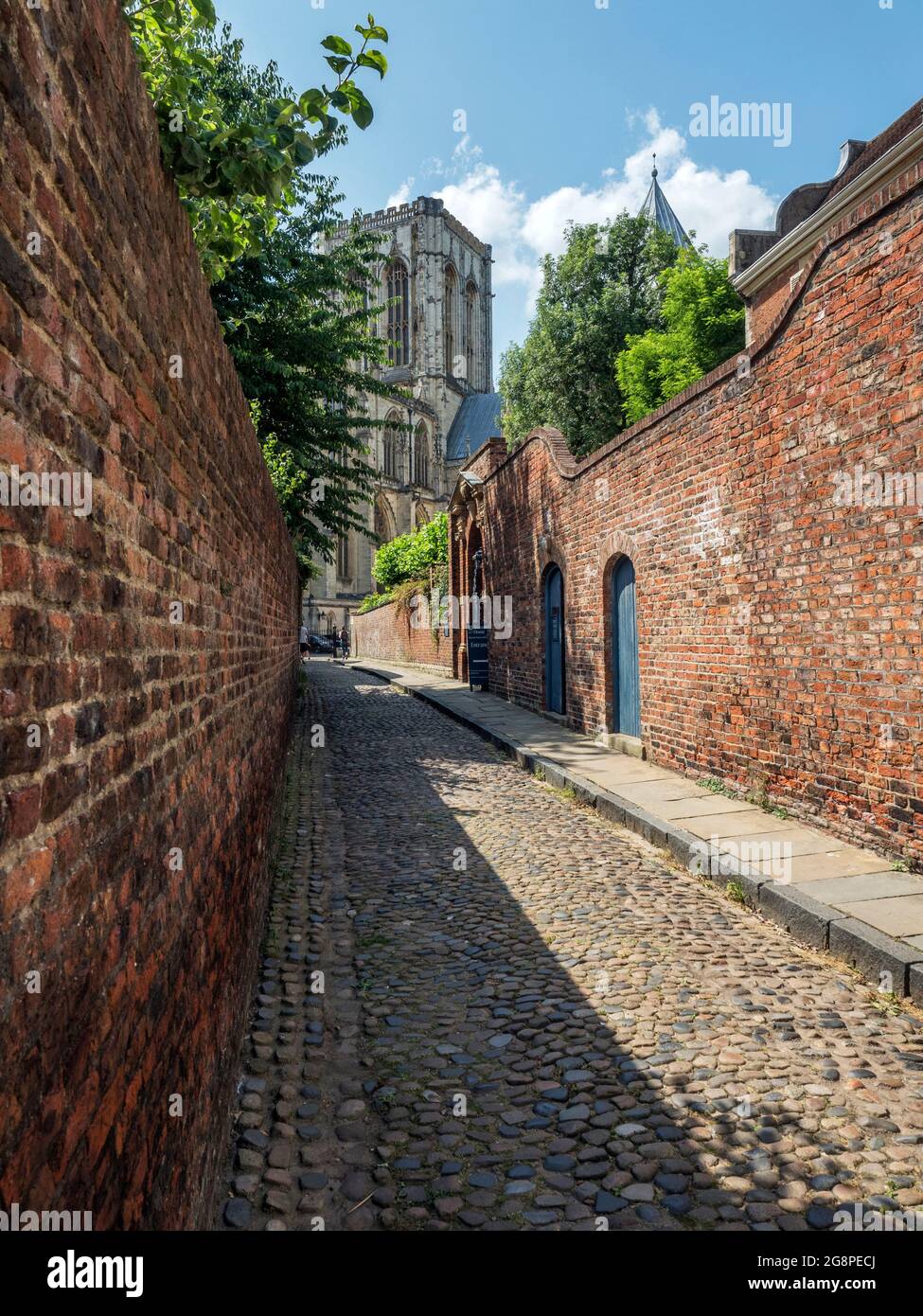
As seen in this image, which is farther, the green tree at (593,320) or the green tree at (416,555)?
the green tree at (593,320)

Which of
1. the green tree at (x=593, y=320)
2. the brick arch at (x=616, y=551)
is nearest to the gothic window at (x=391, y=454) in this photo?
the green tree at (x=593, y=320)

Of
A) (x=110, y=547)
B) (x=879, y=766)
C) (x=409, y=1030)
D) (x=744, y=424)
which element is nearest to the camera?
(x=110, y=547)

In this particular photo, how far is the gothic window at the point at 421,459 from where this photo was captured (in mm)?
60562

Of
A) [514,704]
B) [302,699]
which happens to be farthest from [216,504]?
[302,699]

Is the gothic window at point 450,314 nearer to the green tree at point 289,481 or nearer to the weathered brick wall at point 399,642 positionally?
the weathered brick wall at point 399,642

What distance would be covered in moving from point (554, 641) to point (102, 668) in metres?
11.7

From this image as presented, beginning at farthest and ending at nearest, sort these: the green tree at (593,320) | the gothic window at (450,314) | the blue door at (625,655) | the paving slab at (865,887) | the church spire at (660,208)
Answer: the gothic window at (450,314)
the church spire at (660,208)
the green tree at (593,320)
the blue door at (625,655)
the paving slab at (865,887)

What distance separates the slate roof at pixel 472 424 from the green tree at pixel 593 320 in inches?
1211

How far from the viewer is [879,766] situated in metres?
5.22

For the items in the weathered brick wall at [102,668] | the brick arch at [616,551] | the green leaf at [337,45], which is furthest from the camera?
the brick arch at [616,551]

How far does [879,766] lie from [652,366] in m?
22.4

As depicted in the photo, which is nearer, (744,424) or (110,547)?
(110,547)

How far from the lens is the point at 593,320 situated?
2784cm

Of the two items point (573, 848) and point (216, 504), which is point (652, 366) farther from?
point (216, 504)
